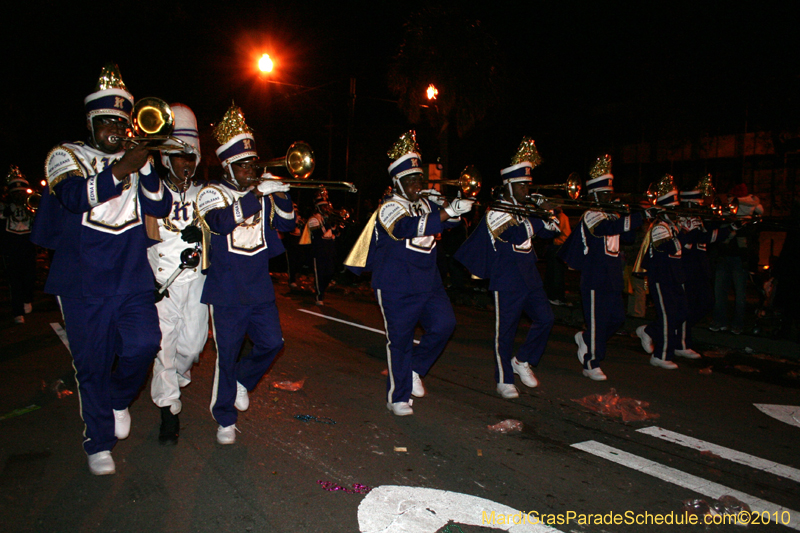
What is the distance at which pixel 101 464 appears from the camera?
12.1 ft

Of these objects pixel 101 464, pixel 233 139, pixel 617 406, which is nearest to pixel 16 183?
pixel 233 139

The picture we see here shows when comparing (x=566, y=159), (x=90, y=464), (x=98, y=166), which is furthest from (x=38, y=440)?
(x=566, y=159)

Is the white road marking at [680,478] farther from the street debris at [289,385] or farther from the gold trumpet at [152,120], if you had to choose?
the gold trumpet at [152,120]

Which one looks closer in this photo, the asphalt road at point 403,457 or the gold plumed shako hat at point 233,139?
the asphalt road at point 403,457

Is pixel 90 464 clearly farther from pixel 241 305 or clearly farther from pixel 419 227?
pixel 419 227

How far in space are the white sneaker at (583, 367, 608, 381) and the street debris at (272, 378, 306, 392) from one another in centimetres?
315

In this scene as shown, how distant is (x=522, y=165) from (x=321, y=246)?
6542 millimetres

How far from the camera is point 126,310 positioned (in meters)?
3.81

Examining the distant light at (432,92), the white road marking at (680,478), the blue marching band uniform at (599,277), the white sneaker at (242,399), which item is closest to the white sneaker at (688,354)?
the blue marching band uniform at (599,277)

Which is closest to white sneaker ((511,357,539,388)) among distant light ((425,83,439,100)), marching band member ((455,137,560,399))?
marching band member ((455,137,560,399))

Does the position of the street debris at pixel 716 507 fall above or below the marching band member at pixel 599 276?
below

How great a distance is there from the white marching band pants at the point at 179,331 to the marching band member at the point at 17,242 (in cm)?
578

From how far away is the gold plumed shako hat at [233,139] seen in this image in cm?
447

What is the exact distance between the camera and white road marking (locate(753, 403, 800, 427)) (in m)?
5.16
